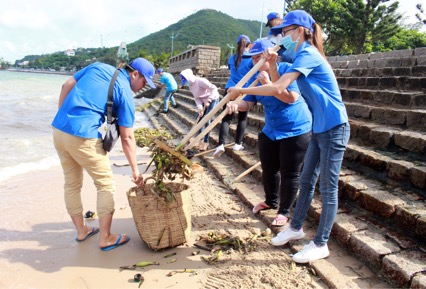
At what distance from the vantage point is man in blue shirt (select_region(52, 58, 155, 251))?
2766mm

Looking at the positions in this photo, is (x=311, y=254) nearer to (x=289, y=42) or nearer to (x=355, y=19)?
(x=289, y=42)

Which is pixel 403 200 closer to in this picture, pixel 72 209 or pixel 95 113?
pixel 95 113

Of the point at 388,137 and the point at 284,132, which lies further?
the point at 388,137

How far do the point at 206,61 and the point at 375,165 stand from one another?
48.7 feet

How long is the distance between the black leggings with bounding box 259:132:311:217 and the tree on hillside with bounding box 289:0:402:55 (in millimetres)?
28503

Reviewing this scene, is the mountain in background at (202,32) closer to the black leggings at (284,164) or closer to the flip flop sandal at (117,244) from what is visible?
the black leggings at (284,164)

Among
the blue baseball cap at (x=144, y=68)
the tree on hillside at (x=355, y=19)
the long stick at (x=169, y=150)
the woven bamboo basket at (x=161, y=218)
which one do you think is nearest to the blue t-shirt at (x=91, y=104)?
the blue baseball cap at (x=144, y=68)

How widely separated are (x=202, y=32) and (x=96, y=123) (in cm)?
10064

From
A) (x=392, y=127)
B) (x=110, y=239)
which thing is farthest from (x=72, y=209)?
(x=392, y=127)

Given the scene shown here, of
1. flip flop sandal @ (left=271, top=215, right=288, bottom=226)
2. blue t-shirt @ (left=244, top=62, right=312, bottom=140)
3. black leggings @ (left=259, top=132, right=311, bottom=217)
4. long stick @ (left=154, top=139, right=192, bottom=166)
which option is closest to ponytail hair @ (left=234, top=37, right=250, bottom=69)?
blue t-shirt @ (left=244, top=62, right=312, bottom=140)

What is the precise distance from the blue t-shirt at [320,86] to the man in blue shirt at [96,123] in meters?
1.39

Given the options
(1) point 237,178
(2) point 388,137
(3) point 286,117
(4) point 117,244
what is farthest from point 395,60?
(4) point 117,244

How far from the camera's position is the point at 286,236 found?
2.90 m

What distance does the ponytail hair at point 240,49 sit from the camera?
5.09 m
